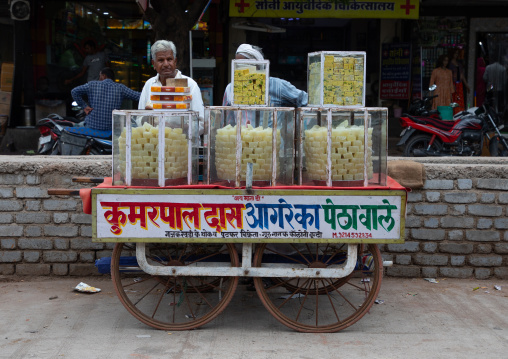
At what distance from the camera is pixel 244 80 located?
4316mm

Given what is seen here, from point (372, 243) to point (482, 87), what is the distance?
9969 millimetres

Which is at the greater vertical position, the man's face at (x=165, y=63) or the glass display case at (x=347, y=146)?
the man's face at (x=165, y=63)

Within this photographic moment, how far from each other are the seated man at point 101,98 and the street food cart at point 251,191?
10.7 ft

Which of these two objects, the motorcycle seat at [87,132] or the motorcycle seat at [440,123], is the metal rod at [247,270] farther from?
the motorcycle seat at [440,123]

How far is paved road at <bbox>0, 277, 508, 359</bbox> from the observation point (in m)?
4.03

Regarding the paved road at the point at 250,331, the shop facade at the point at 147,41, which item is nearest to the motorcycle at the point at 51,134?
the paved road at the point at 250,331

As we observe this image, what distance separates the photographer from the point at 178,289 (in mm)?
5086

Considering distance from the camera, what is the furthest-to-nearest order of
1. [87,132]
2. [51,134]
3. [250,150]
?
[51,134]
[87,132]
[250,150]

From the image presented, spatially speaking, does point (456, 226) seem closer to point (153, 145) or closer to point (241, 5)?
point (153, 145)

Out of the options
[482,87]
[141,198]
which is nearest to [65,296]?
[141,198]

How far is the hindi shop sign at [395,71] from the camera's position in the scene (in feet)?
41.0

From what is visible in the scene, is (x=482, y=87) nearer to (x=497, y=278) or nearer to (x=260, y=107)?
(x=497, y=278)

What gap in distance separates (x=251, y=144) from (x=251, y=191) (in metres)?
0.33

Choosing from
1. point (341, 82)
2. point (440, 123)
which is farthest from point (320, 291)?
point (440, 123)
